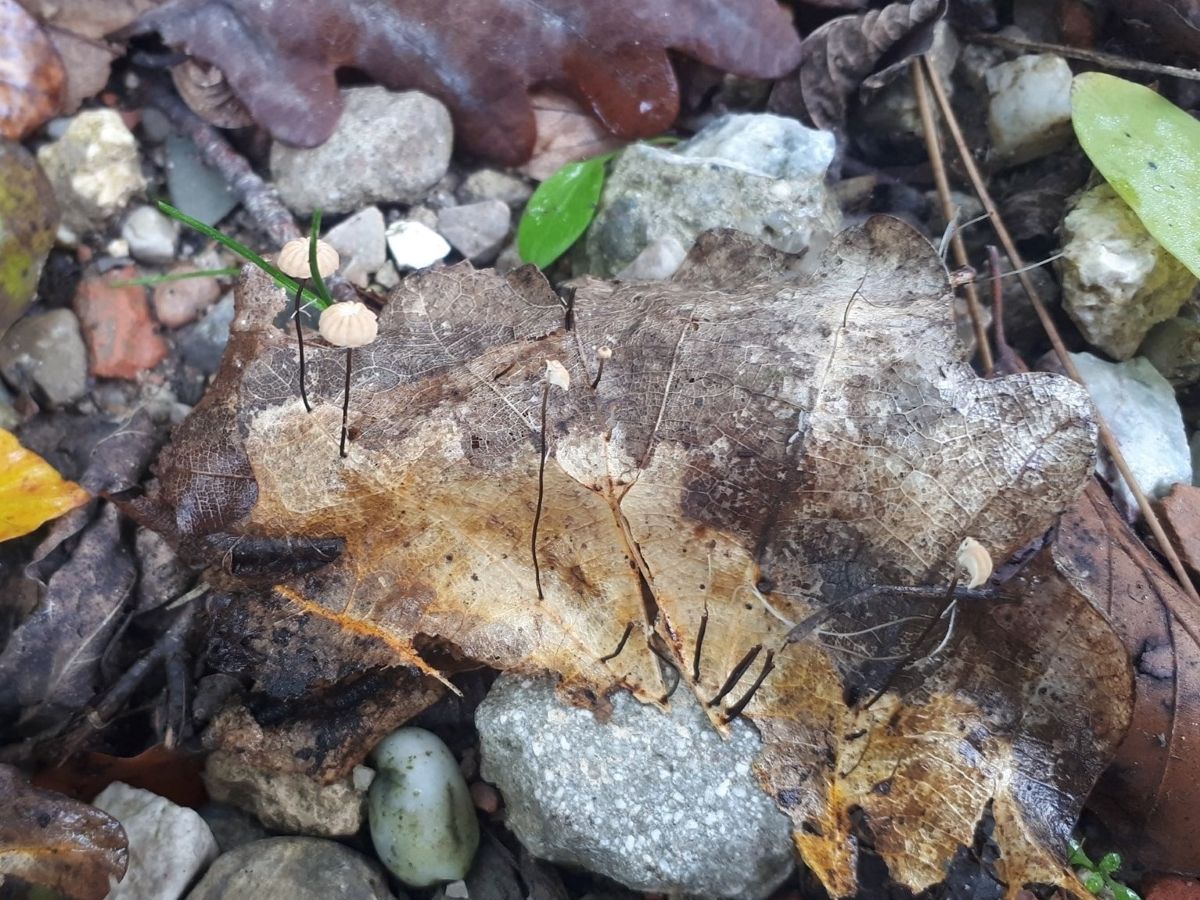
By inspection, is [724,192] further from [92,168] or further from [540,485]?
[92,168]

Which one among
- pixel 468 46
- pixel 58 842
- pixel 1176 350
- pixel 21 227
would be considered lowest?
pixel 58 842

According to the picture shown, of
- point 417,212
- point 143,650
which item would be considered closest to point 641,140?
point 417,212

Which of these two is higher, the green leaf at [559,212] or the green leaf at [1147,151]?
the green leaf at [1147,151]

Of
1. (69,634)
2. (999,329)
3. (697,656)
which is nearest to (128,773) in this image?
(69,634)

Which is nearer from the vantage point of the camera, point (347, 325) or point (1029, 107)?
point (347, 325)

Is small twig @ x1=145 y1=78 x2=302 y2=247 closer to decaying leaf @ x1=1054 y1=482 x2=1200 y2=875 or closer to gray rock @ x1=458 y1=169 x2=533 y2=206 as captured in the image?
gray rock @ x1=458 y1=169 x2=533 y2=206

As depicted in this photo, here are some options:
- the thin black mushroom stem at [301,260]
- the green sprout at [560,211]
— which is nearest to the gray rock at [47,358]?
the thin black mushroom stem at [301,260]

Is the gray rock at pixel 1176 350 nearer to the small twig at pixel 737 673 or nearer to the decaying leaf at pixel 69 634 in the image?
the small twig at pixel 737 673
